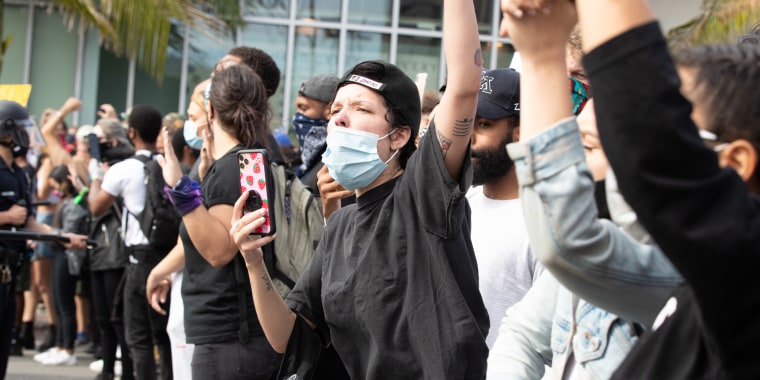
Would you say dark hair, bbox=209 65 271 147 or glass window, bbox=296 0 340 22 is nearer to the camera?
dark hair, bbox=209 65 271 147

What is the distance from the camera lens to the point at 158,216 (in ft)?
22.7

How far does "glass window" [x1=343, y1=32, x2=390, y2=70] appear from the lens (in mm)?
18453

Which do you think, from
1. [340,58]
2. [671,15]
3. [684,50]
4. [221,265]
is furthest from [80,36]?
[684,50]

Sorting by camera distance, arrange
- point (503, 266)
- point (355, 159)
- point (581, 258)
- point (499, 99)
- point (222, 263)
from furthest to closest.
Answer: point (222, 263), point (499, 99), point (503, 266), point (355, 159), point (581, 258)

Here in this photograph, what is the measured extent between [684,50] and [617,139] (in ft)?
1.08

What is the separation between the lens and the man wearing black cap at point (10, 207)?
6.98 meters

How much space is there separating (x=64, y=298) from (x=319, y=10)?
9.52 m

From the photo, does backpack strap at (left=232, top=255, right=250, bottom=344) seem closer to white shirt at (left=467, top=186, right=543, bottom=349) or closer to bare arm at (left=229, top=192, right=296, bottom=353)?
bare arm at (left=229, top=192, right=296, bottom=353)

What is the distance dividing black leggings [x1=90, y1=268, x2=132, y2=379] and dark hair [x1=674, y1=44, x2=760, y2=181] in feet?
23.6

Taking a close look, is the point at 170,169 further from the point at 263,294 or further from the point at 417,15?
the point at 417,15

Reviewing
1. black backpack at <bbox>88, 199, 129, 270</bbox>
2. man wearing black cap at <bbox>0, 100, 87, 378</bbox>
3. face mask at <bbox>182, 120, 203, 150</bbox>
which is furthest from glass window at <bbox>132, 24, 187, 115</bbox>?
face mask at <bbox>182, 120, 203, 150</bbox>

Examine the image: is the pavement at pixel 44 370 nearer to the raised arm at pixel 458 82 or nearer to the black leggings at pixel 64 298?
the black leggings at pixel 64 298

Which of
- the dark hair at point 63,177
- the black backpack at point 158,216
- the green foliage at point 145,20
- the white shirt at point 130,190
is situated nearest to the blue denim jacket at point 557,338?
the black backpack at point 158,216

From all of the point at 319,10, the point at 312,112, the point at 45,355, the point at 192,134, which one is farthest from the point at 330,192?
the point at 319,10
